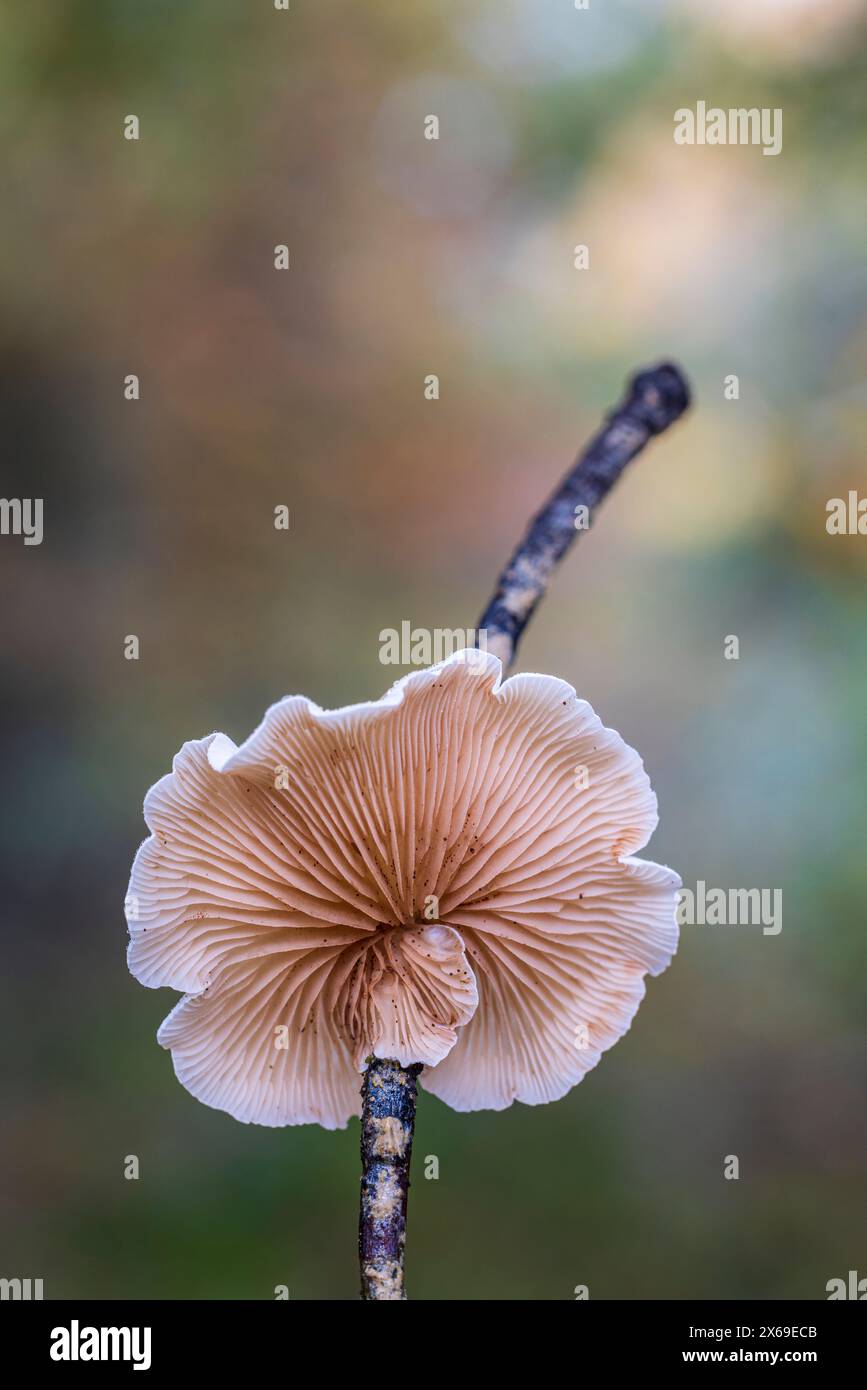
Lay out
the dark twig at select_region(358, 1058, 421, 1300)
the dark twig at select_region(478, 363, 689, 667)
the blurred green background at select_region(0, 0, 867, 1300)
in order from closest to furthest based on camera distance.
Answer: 1. the dark twig at select_region(358, 1058, 421, 1300)
2. the dark twig at select_region(478, 363, 689, 667)
3. the blurred green background at select_region(0, 0, 867, 1300)

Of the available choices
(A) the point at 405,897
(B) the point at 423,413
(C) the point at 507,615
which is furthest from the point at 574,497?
(B) the point at 423,413

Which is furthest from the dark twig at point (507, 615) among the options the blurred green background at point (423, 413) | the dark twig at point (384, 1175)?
the blurred green background at point (423, 413)

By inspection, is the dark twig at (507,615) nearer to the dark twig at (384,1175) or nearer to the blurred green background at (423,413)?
the dark twig at (384,1175)

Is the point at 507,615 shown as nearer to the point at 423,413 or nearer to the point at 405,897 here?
the point at 405,897

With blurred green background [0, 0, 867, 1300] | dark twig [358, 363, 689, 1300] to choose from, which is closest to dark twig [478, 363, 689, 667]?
dark twig [358, 363, 689, 1300]

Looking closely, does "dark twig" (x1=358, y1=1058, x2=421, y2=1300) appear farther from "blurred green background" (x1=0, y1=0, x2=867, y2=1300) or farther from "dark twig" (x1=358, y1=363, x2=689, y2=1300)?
"blurred green background" (x1=0, y1=0, x2=867, y2=1300)

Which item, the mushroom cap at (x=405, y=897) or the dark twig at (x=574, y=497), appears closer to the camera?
the mushroom cap at (x=405, y=897)
